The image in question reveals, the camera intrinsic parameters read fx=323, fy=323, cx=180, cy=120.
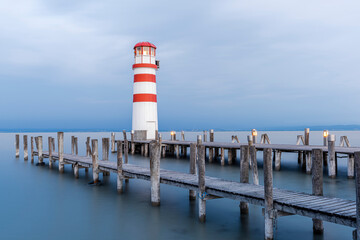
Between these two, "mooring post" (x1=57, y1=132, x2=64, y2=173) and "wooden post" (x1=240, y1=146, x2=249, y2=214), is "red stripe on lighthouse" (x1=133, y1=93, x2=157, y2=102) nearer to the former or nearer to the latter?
"mooring post" (x1=57, y1=132, x2=64, y2=173)

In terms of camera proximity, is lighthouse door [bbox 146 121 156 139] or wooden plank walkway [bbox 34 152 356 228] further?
lighthouse door [bbox 146 121 156 139]

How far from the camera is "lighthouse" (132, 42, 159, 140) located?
24031 mm

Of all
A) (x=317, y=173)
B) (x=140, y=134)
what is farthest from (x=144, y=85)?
(x=317, y=173)

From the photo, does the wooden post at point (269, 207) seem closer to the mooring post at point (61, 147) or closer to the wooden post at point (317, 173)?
the wooden post at point (317, 173)

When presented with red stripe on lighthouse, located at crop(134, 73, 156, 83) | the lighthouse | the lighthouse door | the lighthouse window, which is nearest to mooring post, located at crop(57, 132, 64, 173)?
the lighthouse

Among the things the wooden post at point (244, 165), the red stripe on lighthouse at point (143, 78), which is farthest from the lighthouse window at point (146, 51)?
the wooden post at point (244, 165)

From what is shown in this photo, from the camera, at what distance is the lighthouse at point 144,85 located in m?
24.0

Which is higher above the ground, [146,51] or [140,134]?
[146,51]

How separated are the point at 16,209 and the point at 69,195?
211cm

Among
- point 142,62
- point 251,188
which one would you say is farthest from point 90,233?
point 142,62

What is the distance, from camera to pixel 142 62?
24156 millimetres

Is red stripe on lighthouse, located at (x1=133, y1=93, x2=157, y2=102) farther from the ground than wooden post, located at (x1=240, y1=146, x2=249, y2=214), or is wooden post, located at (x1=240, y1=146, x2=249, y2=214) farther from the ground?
red stripe on lighthouse, located at (x1=133, y1=93, x2=157, y2=102)

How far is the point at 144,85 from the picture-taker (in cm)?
2400

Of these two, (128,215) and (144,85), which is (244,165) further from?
(144,85)
